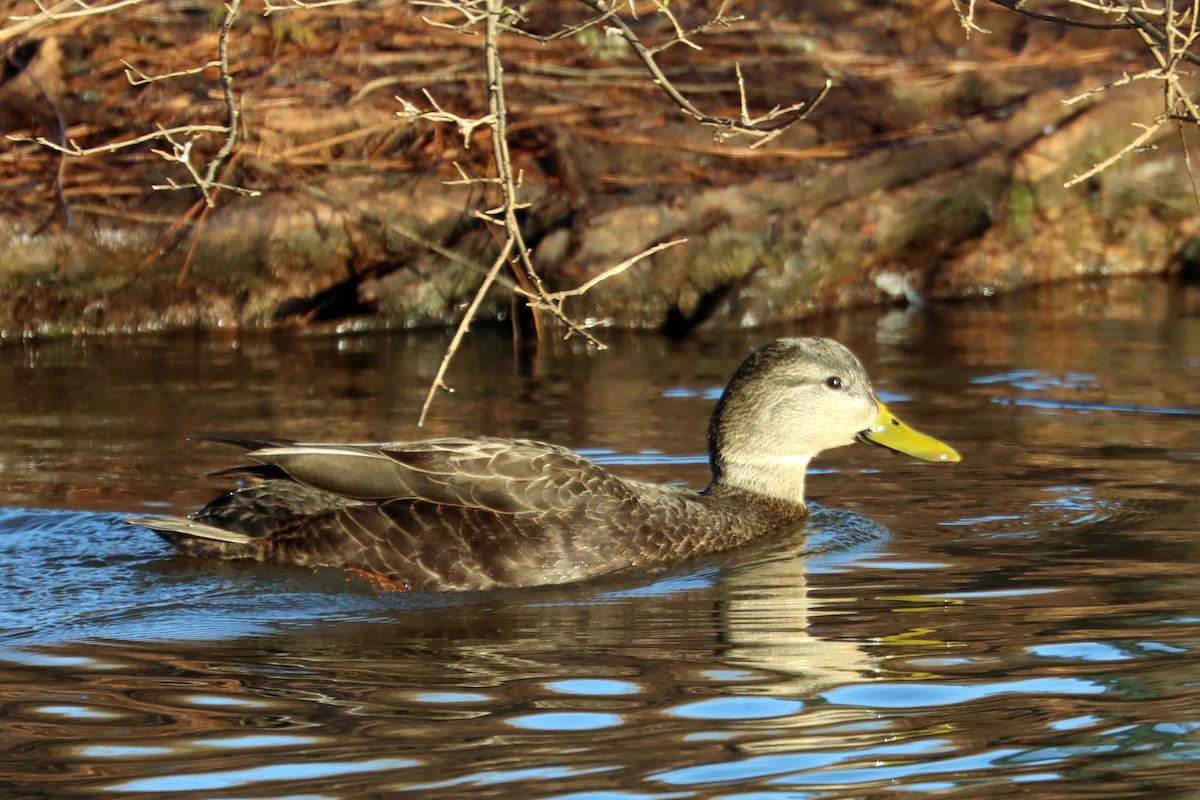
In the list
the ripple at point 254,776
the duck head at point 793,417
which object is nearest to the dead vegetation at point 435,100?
the duck head at point 793,417

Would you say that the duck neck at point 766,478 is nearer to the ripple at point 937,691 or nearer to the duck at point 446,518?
the duck at point 446,518

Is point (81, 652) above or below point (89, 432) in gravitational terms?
below

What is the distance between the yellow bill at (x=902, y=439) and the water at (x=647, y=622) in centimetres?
20

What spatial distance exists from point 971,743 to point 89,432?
516 centimetres

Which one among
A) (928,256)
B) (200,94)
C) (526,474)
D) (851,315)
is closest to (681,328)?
(851,315)

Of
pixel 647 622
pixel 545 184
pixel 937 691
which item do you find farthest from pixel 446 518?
pixel 545 184

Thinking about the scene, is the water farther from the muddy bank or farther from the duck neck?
the muddy bank

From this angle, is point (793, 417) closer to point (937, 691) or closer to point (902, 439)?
point (902, 439)

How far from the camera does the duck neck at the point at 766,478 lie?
7.00m

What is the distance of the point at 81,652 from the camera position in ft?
16.4

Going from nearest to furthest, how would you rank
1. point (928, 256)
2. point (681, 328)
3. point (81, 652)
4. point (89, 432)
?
point (81, 652) < point (89, 432) < point (681, 328) < point (928, 256)

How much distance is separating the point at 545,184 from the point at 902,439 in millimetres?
4606

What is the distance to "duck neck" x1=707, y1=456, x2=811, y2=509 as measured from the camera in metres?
7.00

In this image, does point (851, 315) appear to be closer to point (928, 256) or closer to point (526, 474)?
point (928, 256)
